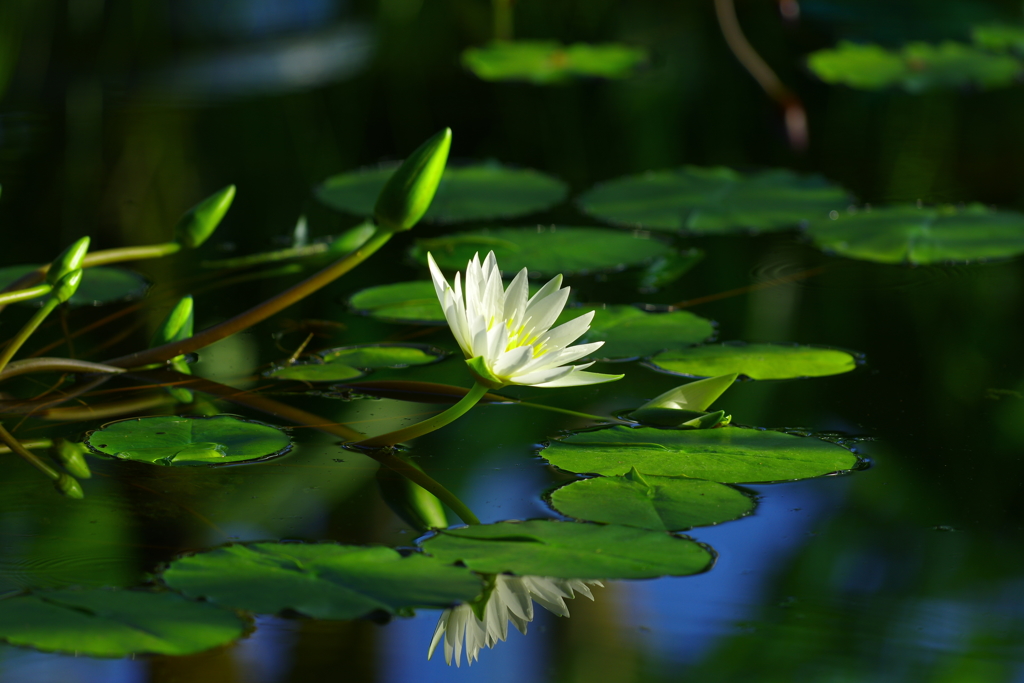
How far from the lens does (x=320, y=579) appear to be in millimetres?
1027

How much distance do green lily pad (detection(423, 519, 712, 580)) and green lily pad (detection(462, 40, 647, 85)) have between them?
118 inches

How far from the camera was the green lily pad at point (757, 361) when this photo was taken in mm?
1627

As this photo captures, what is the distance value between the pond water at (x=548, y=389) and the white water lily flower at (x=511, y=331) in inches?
5.8

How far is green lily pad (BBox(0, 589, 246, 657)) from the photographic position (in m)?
0.93

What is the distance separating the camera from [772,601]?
1.08 m

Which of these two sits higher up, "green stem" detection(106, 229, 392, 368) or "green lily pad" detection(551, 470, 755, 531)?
"green stem" detection(106, 229, 392, 368)

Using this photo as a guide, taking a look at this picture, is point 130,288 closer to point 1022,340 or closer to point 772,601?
point 772,601

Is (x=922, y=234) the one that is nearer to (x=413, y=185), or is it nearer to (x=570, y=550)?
(x=413, y=185)

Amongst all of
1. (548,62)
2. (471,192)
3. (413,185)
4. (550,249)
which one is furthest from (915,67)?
(413,185)

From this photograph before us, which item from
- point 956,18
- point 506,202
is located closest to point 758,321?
point 506,202

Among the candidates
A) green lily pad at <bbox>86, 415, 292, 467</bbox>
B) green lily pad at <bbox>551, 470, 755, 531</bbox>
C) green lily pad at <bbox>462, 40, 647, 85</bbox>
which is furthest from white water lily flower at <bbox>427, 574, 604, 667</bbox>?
green lily pad at <bbox>462, 40, 647, 85</bbox>

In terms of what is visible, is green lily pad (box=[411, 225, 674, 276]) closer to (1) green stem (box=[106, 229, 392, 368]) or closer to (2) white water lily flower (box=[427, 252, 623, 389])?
(1) green stem (box=[106, 229, 392, 368])

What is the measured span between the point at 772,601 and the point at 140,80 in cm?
336

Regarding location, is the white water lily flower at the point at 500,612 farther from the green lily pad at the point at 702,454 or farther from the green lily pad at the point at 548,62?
the green lily pad at the point at 548,62
